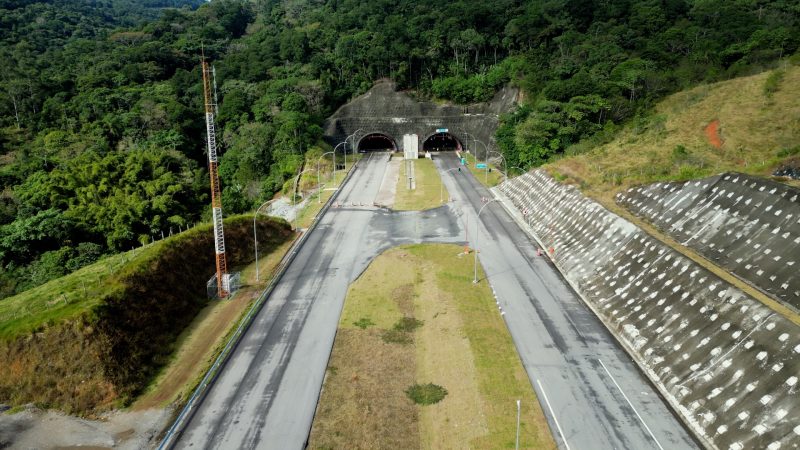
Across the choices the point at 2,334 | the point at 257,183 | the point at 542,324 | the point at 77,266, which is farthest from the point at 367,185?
the point at 2,334

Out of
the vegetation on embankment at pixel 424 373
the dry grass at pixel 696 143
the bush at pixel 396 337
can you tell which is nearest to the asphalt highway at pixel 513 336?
the vegetation on embankment at pixel 424 373

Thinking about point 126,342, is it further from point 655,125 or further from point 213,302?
point 655,125

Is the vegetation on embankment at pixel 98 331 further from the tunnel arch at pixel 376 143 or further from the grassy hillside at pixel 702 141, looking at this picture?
the tunnel arch at pixel 376 143

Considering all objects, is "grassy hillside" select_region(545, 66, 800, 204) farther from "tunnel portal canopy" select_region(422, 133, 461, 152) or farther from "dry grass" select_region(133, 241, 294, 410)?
"tunnel portal canopy" select_region(422, 133, 461, 152)

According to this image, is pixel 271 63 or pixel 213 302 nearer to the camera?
pixel 213 302

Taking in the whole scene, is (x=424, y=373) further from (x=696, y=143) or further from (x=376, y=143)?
(x=376, y=143)

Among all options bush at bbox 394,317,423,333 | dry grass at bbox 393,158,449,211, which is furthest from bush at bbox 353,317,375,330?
dry grass at bbox 393,158,449,211
